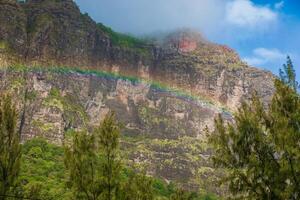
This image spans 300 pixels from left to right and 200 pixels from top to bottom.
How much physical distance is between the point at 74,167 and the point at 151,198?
221 inches

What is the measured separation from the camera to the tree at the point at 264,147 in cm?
1812

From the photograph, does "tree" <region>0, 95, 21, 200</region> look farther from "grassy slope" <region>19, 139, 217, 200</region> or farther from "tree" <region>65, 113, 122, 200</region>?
"grassy slope" <region>19, 139, 217, 200</region>

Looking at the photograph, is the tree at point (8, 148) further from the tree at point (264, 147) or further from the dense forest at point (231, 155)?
the tree at point (264, 147)

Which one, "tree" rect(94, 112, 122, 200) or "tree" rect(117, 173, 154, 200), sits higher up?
"tree" rect(94, 112, 122, 200)

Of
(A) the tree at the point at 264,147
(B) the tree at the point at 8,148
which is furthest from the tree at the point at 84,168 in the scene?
(A) the tree at the point at 264,147

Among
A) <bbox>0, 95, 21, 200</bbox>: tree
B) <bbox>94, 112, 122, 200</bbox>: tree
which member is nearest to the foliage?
<bbox>0, 95, 21, 200</bbox>: tree

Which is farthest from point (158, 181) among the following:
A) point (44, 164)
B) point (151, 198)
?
point (151, 198)

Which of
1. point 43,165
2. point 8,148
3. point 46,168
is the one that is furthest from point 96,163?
point 43,165

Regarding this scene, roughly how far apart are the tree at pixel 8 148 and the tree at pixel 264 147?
11.2 metres

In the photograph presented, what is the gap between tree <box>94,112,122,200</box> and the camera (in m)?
24.8

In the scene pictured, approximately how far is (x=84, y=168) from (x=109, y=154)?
1.54 m

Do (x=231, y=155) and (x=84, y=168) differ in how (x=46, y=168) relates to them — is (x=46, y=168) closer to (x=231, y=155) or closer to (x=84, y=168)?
(x=84, y=168)

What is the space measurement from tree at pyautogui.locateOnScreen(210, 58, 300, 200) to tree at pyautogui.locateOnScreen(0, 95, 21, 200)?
11.2m

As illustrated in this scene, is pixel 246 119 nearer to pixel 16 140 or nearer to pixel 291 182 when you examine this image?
pixel 291 182
